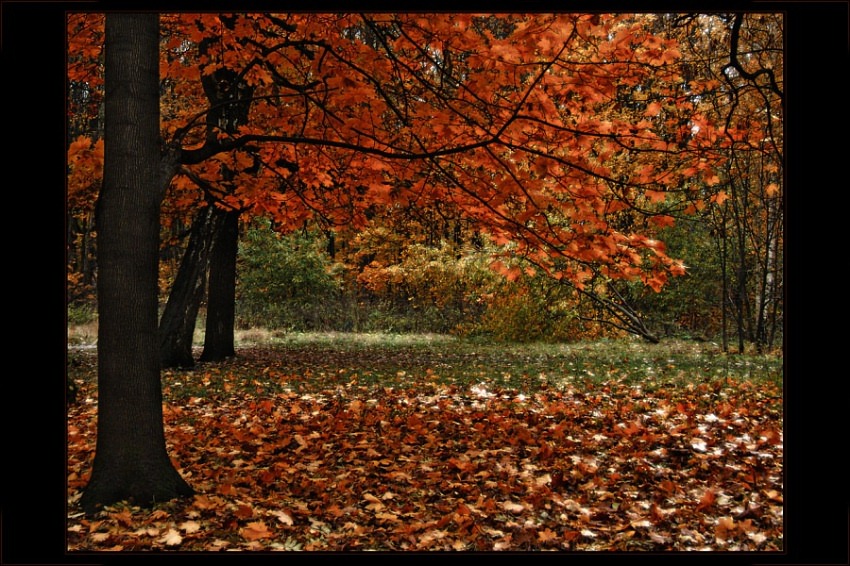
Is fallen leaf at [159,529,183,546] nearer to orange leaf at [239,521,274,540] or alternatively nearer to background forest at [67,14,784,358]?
orange leaf at [239,521,274,540]

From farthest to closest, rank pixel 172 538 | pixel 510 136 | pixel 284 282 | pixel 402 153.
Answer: pixel 284 282
pixel 402 153
pixel 510 136
pixel 172 538

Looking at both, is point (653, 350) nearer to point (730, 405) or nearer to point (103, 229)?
point (730, 405)

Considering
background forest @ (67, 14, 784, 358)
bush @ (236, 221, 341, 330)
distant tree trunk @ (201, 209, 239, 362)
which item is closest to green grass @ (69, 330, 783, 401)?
distant tree trunk @ (201, 209, 239, 362)

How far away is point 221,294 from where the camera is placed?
11.6 meters

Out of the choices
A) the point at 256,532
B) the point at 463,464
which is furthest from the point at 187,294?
the point at 256,532

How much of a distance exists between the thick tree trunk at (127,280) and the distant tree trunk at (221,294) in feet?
25.8

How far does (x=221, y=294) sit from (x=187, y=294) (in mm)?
1238

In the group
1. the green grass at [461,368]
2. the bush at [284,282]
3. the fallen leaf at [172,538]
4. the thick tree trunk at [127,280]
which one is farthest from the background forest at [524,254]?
the fallen leaf at [172,538]

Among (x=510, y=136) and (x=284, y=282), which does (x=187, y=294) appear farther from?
(x=284, y=282)

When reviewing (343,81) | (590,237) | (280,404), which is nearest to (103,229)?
(343,81)

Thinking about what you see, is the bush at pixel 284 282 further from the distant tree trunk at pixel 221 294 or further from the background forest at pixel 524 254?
the distant tree trunk at pixel 221 294

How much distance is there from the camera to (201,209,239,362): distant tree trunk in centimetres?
1159

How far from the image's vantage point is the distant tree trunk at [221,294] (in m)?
11.6
